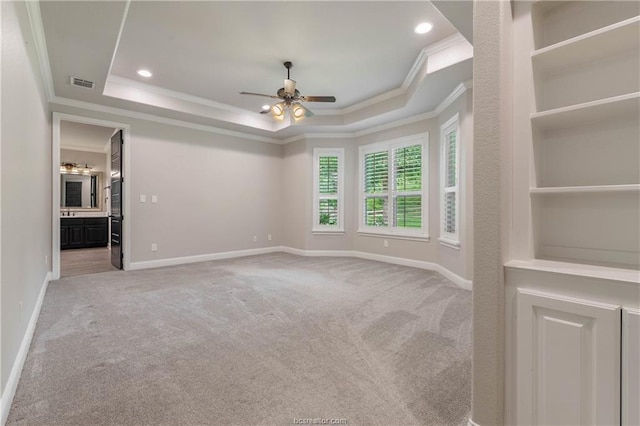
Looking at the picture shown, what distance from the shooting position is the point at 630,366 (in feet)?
3.59

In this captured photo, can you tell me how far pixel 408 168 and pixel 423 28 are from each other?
2595 millimetres

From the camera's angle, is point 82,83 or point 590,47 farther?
point 82,83

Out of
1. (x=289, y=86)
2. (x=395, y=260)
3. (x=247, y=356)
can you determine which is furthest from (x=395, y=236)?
(x=247, y=356)

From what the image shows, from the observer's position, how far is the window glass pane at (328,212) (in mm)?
6406

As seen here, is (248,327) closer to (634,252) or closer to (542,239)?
(542,239)

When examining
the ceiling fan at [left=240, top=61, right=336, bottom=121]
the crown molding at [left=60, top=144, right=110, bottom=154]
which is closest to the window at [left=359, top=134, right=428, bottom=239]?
the ceiling fan at [left=240, top=61, right=336, bottom=121]

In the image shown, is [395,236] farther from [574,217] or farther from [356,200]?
[574,217]

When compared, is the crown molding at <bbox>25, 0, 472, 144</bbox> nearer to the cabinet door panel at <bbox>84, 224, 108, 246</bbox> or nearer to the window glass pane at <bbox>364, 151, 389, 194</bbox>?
the window glass pane at <bbox>364, 151, 389, 194</bbox>

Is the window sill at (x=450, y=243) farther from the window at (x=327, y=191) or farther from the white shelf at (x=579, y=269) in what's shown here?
the white shelf at (x=579, y=269)

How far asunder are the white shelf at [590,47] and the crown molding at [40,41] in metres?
3.38

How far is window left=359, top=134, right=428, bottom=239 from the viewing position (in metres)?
5.20

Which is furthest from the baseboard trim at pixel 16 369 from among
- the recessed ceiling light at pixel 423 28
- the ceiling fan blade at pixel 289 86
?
the recessed ceiling light at pixel 423 28

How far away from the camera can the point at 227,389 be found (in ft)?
5.79

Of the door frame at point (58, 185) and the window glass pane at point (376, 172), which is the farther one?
the window glass pane at point (376, 172)
